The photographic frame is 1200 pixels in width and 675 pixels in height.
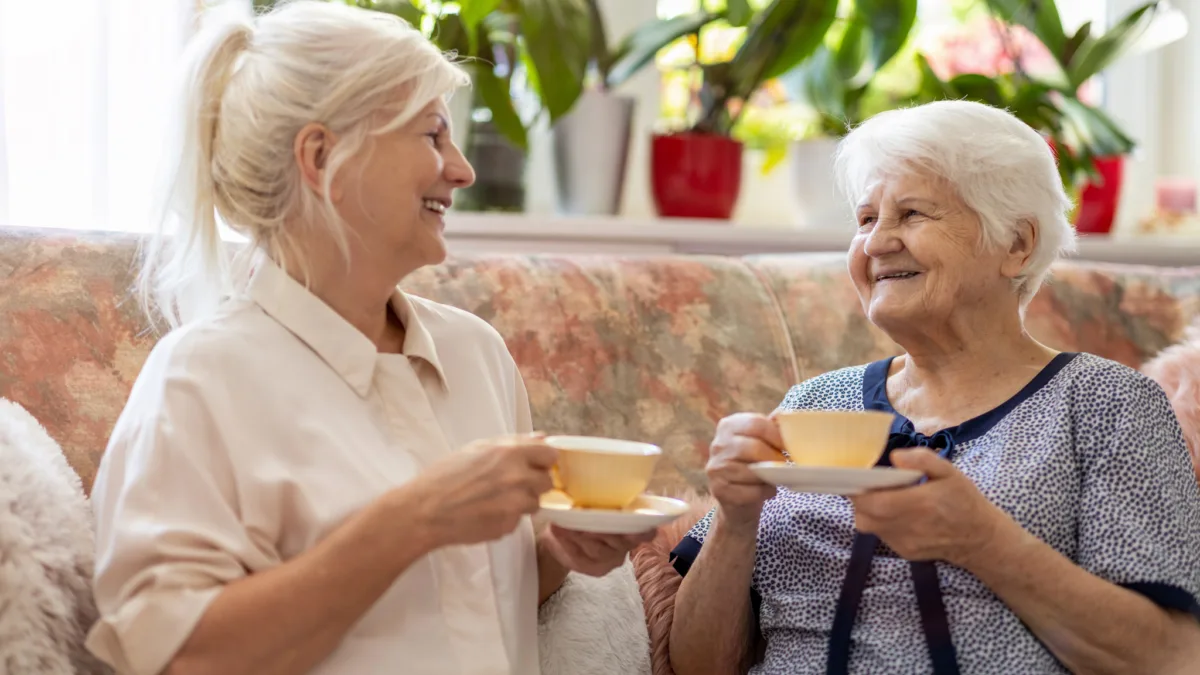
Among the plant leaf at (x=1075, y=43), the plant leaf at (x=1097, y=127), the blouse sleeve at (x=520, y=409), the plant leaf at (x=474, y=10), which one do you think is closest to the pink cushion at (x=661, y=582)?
the blouse sleeve at (x=520, y=409)

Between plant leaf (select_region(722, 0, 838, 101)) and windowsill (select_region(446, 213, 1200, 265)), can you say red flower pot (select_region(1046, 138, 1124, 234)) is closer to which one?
windowsill (select_region(446, 213, 1200, 265))

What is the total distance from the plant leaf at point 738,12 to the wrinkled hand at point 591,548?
5.06ft

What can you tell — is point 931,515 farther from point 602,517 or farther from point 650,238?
point 650,238

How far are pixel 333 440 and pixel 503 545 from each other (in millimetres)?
246

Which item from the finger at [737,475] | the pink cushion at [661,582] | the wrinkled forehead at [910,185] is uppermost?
the wrinkled forehead at [910,185]

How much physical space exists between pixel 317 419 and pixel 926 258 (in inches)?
30.9

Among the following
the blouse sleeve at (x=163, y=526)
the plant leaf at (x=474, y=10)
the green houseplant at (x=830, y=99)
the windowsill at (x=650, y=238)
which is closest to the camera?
the blouse sleeve at (x=163, y=526)

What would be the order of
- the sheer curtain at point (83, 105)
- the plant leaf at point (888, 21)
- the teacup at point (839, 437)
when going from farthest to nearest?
the plant leaf at point (888, 21) < the sheer curtain at point (83, 105) < the teacup at point (839, 437)

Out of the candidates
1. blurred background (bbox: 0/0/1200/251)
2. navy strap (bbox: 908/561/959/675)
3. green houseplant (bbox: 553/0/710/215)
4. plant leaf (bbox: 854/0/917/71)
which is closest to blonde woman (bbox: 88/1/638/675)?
navy strap (bbox: 908/561/959/675)

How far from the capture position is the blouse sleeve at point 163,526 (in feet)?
3.59

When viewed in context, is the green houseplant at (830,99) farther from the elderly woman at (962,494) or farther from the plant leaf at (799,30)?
the elderly woman at (962,494)

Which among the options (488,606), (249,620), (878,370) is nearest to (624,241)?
(878,370)

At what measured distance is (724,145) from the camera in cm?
273

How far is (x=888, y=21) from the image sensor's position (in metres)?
2.72
